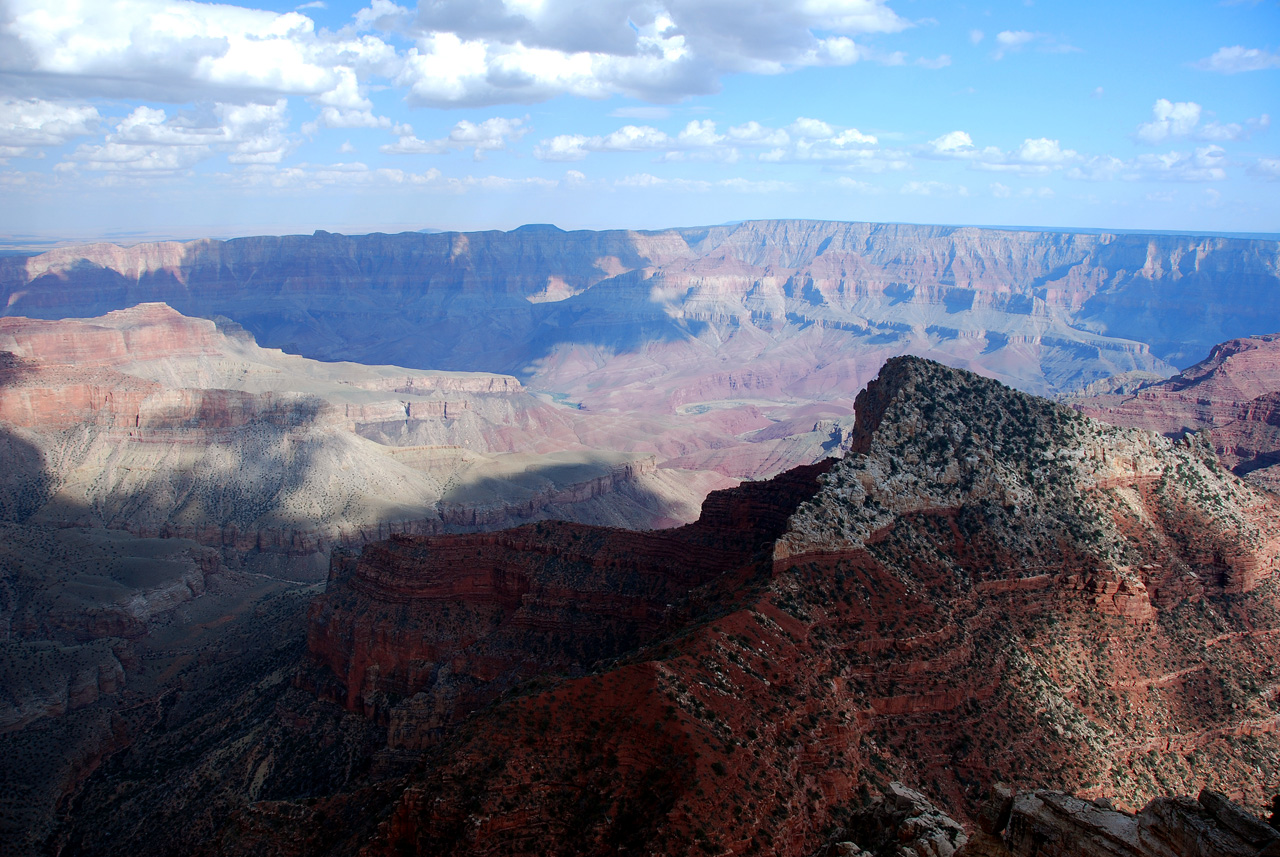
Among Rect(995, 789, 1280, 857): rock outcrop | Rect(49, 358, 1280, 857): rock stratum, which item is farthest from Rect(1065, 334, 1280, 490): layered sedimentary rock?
Rect(995, 789, 1280, 857): rock outcrop

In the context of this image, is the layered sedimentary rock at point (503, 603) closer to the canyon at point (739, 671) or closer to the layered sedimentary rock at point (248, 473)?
the canyon at point (739, 671)

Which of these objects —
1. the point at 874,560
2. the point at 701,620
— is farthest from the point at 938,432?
the point at 701,620

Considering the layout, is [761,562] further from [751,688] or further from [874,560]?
[751,688]

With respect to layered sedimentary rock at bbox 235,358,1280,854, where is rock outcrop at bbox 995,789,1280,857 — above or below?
above

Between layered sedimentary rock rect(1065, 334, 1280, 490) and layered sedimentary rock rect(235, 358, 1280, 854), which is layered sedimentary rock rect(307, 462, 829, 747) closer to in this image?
layered sedimentary rock rect(235, 358, 1280, 854)

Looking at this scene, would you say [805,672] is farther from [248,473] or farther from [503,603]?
[248,473]

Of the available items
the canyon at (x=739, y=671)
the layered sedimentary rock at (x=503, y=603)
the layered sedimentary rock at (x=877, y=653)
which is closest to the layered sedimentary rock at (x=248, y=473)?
the canyon at (x=739, y=671)
